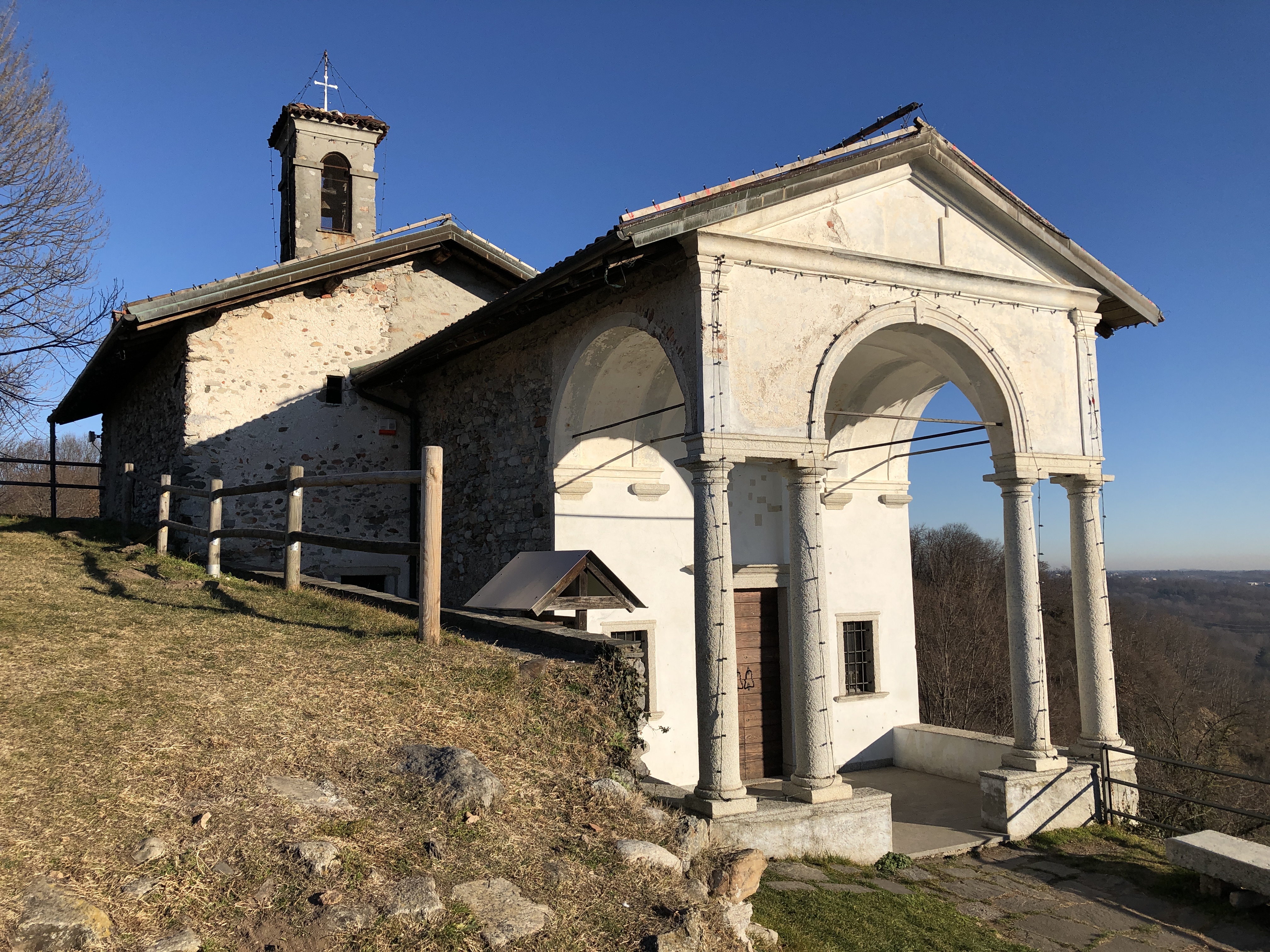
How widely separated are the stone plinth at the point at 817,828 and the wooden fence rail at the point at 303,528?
2.73 m

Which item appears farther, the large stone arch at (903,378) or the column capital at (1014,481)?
the column capital at (1014,481)

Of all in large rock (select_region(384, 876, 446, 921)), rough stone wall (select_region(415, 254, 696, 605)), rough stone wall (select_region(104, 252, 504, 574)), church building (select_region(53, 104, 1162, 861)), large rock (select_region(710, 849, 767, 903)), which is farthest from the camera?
rough stone wall (select_region(104, 252, 504, 574))

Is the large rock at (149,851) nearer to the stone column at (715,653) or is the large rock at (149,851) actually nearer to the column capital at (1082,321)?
the stone column at (715,653)

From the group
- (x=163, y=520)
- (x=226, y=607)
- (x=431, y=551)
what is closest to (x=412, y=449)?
(x=163, y=520)

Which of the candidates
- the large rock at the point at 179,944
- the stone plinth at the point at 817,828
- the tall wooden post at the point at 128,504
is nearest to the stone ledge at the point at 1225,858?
the stone plinth at the point at 817,828

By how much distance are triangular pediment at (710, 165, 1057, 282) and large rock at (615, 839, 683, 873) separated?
4796mm

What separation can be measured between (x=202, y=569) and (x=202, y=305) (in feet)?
11.9

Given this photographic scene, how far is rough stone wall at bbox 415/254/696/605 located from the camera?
9.27 metres

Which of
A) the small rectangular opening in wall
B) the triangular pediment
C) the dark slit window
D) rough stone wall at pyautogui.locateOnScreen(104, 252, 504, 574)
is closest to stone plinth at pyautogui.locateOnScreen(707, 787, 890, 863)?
the triangular pediment

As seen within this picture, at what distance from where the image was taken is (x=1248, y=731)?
110 feet

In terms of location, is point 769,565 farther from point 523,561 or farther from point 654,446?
point 523,561

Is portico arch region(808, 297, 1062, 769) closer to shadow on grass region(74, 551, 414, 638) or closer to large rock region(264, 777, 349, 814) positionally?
shadow on grass region(74, 551, 414, 638)

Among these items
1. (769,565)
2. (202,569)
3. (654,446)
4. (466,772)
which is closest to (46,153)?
(202,569)

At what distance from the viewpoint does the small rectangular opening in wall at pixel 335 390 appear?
13070 millimetres
